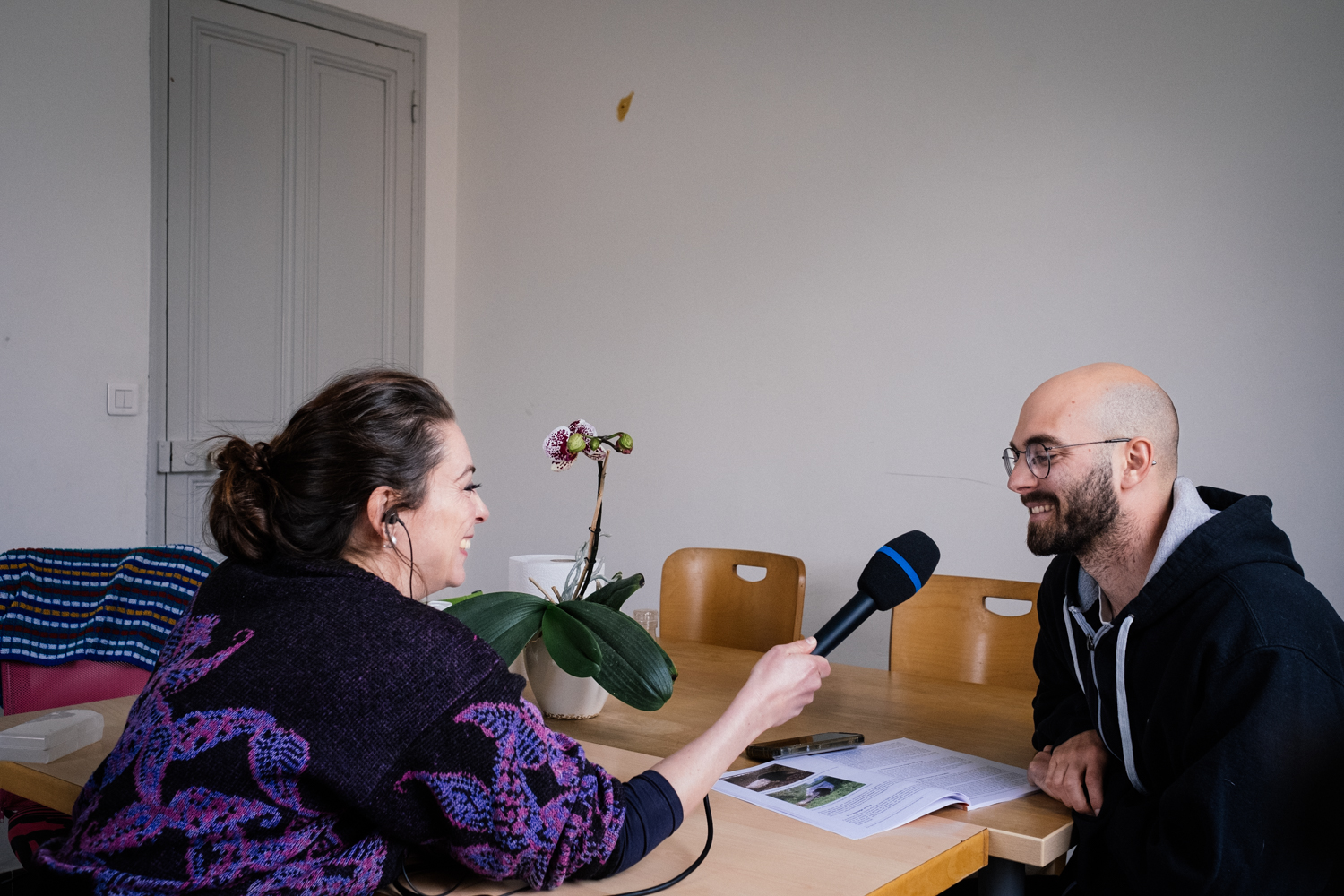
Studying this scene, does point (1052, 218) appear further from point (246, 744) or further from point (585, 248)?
point (246, 744)

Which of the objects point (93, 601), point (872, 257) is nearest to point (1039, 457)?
point (872, 257)

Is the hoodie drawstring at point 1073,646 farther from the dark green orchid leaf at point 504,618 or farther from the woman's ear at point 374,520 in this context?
the woman's ear at point 374,520

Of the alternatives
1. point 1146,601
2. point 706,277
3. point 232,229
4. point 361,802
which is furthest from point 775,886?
point 232,229

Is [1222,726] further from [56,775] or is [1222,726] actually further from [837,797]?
[56,775]

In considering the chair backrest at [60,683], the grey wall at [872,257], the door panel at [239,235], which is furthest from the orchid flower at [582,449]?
the door panel at [239,235]

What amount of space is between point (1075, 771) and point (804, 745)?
34 cm

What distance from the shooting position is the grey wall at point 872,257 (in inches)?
90.6

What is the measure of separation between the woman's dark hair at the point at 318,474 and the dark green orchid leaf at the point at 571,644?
0.35 metres

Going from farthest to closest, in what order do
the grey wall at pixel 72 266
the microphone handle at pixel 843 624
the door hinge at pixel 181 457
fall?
the door hinge at pixel 181 457 < the grey wall at pixel 72 266 < the microphone handle at pixel 843 624

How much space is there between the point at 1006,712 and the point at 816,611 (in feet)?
4.50

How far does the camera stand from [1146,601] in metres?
1.26

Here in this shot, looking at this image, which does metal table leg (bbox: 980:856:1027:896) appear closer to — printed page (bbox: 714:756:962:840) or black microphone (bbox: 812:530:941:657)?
printed page (bbox: 714:756:962:840)

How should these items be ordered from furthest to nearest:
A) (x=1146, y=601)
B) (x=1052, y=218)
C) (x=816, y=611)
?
(x=816, y=611) → (x=1052, y=218) → (x=1146, y=601)

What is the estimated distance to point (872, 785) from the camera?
1253 millimetres
